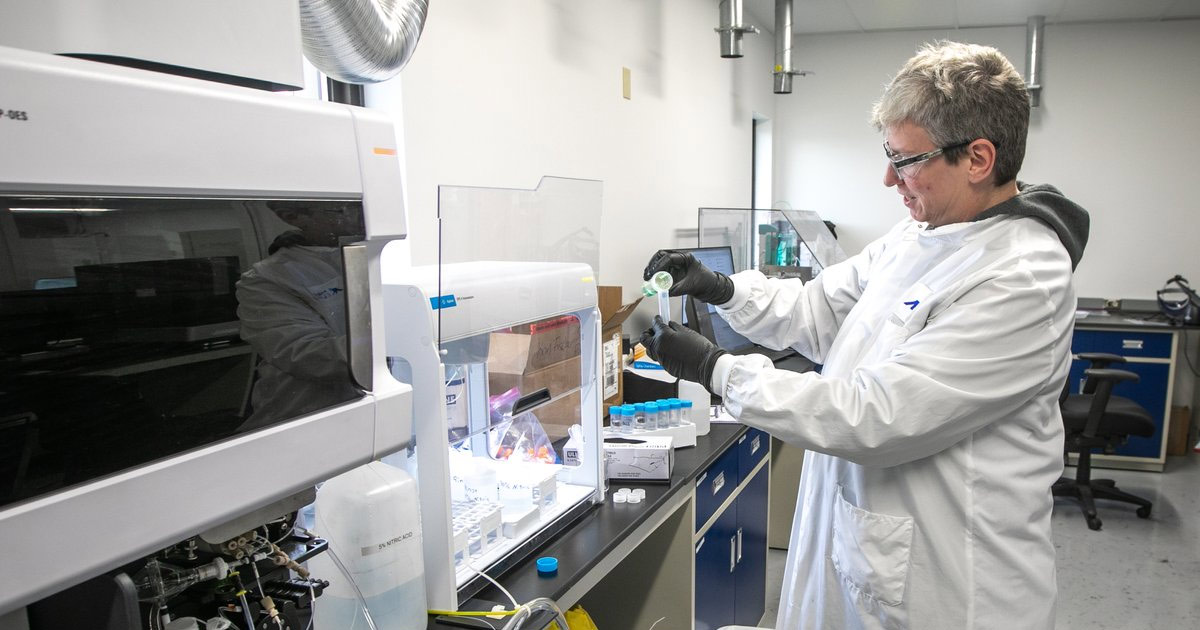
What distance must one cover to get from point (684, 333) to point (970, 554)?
68 cm

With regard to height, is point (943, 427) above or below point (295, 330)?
below

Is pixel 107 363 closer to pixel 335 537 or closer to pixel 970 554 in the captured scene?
pixel 335 537

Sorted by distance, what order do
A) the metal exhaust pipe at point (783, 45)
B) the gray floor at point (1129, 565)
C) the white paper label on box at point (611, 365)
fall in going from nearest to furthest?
the white paper label on box at point (611, 365) → the gray floor at point (1129, 565) → the metal exhaust pipe at point (783, 45)

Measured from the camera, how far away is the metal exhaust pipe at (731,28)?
3.71 m

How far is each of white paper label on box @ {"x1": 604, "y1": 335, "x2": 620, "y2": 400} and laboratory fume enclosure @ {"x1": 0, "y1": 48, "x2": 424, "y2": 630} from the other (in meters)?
1.43

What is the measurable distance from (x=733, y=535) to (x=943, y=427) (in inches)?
51.9

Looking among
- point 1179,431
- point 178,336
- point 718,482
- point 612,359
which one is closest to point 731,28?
point 612,359

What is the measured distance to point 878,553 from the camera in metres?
1.49

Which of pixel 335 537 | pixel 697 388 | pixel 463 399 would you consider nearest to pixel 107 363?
pixel 335 537

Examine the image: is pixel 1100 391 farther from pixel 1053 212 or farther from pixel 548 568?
pixel 548 568

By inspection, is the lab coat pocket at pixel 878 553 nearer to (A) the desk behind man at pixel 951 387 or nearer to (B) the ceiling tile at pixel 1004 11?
(A) the desk behind man at pixel 951 387

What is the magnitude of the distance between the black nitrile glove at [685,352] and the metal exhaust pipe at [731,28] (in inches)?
97.5

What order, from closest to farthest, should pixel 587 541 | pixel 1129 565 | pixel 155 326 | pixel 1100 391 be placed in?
pixel 155 326
pixel 587 541
pixel 1129 565
pixel 1100 391

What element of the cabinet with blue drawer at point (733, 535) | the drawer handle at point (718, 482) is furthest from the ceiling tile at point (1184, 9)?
the drawer handle at point (718, 482)
